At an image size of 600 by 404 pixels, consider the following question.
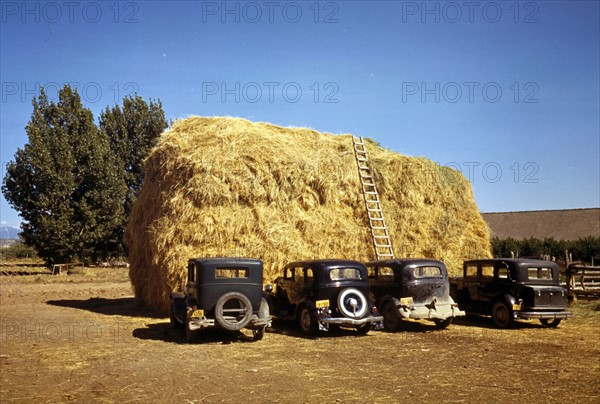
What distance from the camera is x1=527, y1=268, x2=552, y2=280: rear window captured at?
13.6 meters

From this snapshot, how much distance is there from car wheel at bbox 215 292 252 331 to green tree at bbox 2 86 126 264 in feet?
88.1

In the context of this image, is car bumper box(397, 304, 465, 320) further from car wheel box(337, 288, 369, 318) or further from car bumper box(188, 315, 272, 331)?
car bumper box(188, 315, 272, 331)

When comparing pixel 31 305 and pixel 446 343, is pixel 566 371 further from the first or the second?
pixel 31 305

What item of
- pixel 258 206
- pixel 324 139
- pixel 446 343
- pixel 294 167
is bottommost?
pixel 446 343

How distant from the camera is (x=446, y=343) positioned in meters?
10.8

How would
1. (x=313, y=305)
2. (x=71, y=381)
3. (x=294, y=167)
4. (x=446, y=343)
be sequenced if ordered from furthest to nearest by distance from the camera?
(x=294, y=167), (x=313, y=305), (x=446, y=343), (x=71, y=381)

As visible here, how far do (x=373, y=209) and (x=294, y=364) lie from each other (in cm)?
935

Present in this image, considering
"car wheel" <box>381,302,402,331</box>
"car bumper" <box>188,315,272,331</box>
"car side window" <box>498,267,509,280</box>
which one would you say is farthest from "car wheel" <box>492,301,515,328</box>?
"car bumper" <box>188,315,272,331</box>

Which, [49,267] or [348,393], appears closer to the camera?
[348,393]

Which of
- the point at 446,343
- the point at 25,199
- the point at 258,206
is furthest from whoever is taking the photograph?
the point at 25,199

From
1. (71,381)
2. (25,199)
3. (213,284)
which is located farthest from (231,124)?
(25,199)

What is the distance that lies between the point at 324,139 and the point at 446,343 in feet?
33.6

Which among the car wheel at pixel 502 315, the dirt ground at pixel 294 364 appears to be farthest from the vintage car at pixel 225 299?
the car wheel at pixel 502 315

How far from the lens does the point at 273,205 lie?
15.6 m
